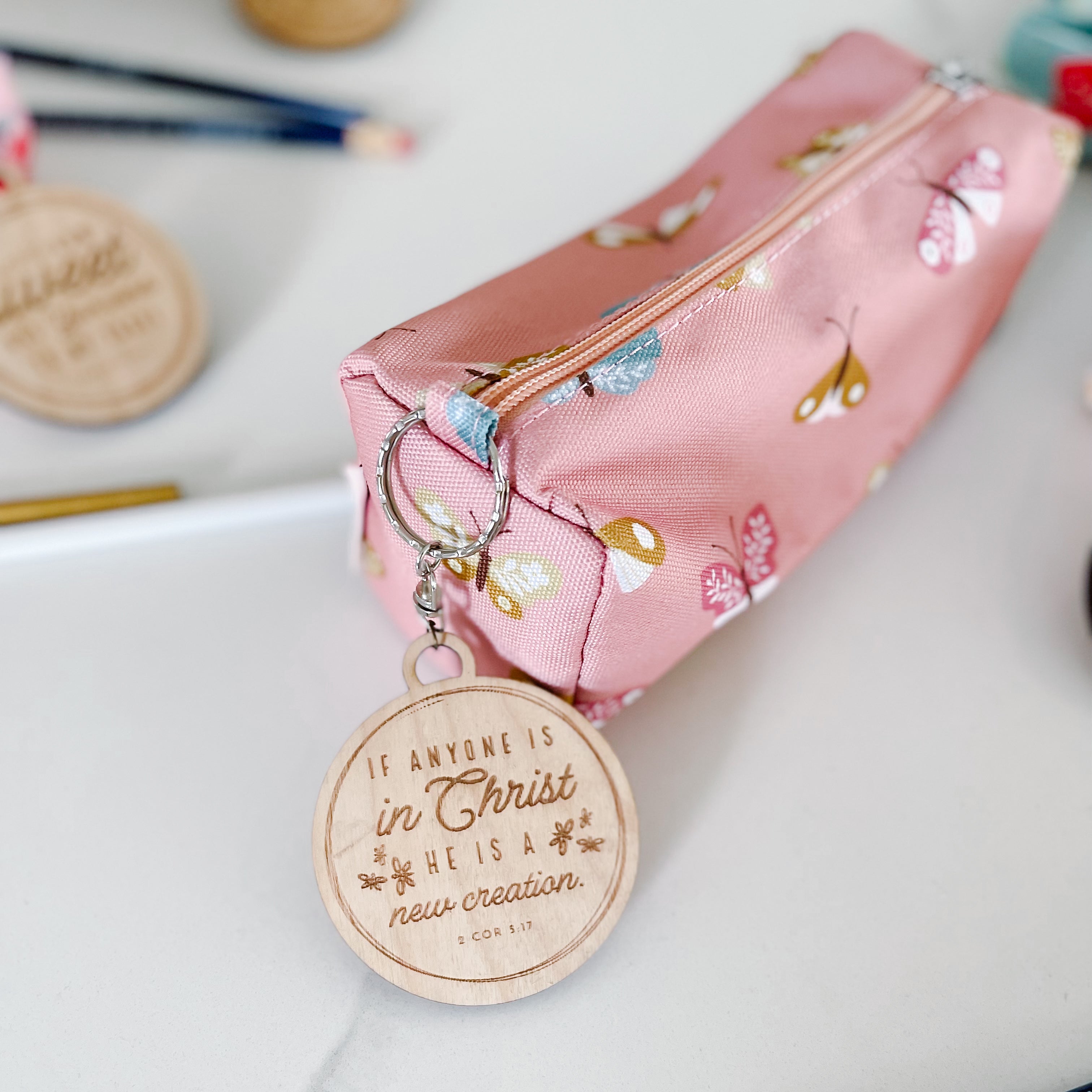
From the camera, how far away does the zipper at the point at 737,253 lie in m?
0.43

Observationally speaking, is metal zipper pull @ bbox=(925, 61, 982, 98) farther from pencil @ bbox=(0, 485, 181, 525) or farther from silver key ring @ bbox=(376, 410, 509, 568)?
pencil @ bbox=(0, 485, 181, 525)

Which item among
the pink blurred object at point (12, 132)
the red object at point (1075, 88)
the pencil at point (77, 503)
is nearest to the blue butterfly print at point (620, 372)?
the pencil at point (77, 503)

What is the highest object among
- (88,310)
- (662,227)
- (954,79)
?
(954,79)

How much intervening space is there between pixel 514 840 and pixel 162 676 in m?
0.23

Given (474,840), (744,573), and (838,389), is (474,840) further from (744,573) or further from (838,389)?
(838,389)

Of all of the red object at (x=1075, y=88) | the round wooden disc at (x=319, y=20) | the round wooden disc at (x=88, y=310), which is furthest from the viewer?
the round wooden disc at (x=319, y=20)

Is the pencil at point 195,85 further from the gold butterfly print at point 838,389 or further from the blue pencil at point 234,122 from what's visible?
the gold butterfly print at point 838,389

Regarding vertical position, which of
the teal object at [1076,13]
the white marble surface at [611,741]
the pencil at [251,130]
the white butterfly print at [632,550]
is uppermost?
the teal object at [1076,13]

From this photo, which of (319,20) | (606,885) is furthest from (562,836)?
(319,20)

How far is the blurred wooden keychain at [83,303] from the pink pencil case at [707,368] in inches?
9.6

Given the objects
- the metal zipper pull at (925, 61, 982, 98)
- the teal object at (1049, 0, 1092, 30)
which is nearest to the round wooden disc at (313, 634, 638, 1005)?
the metal zipper pull at (925, 61, 982, 98)

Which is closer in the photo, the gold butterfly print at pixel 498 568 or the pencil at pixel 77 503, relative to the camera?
the gold butterfly print at pixel 498 568

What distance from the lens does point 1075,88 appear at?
771mm

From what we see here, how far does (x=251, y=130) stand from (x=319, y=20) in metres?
0.14
